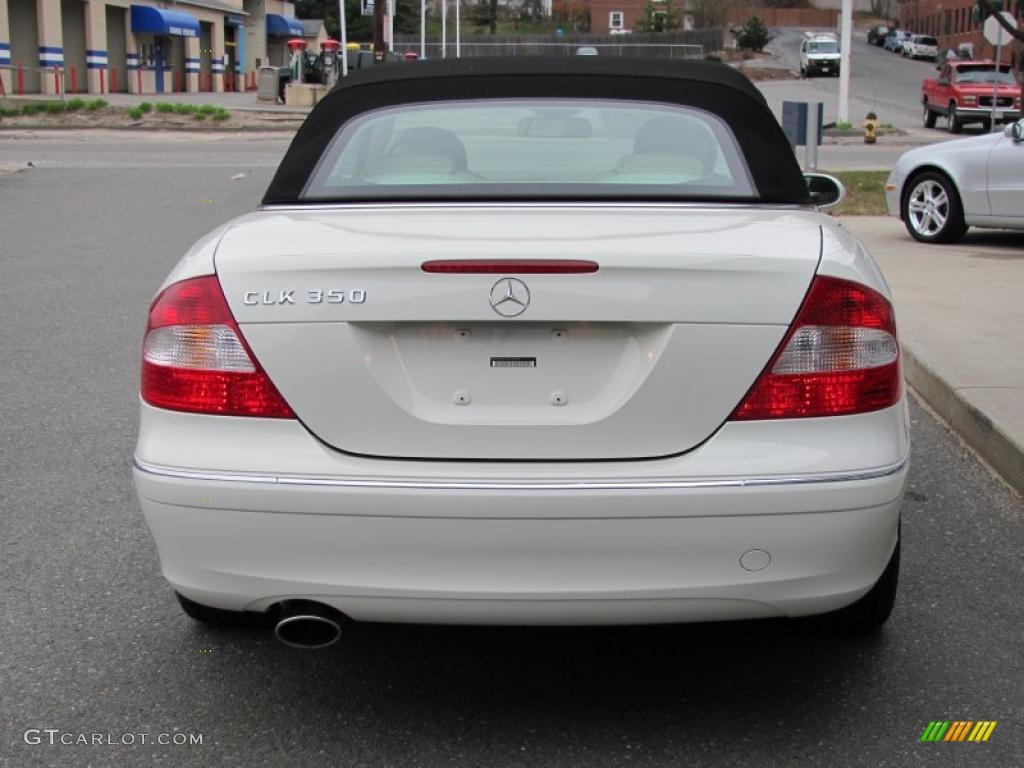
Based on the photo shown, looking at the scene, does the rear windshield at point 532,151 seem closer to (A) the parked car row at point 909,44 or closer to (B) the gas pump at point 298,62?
(B) the gas pump at point 298,62

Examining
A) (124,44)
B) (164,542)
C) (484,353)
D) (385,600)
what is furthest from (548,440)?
(124,44)

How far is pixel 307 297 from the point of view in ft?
9.84

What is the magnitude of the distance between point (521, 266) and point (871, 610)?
1.51m

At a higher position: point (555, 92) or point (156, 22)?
point (156, 22)

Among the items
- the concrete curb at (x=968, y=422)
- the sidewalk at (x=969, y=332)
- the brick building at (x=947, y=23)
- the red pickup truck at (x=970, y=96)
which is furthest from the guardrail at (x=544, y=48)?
the concrete curb at (x=968, y=422)

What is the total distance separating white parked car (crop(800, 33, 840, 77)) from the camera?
64.6m

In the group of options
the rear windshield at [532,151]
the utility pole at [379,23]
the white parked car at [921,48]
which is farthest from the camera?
the white parked car at [921,48]

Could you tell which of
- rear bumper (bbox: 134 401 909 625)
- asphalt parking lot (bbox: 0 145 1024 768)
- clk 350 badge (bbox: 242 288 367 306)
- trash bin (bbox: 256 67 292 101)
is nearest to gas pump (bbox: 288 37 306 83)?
trash bin (bbox: 256 67 292 101)

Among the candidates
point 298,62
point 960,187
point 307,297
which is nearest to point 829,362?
point 307,297

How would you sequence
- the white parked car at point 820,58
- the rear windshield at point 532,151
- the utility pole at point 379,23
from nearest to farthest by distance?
1. the rear windshield at point 532,151
2. the utility pole at point 379,23
3. the white parked car at point 820,58

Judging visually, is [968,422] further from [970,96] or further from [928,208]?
[970,96]

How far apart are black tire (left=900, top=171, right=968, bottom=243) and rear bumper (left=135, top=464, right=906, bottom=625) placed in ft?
33.3

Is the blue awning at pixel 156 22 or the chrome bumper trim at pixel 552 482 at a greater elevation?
the blue awning at pixel 156 22

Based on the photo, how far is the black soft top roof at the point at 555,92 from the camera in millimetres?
3906
